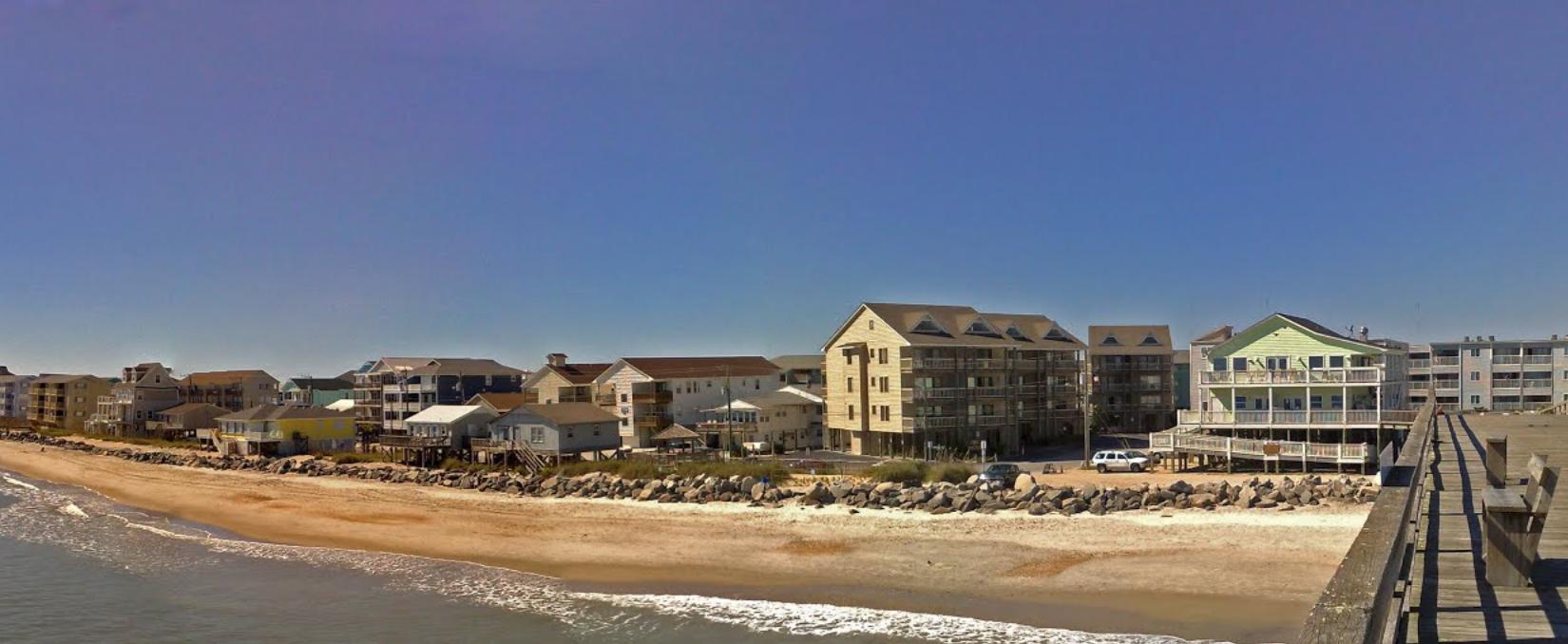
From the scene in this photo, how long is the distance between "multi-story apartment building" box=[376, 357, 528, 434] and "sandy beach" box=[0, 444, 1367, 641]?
3542 centimetres

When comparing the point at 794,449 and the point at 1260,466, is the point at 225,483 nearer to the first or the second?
the point at 794,449

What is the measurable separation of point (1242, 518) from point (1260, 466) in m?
15.2

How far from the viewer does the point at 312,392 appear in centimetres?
10838

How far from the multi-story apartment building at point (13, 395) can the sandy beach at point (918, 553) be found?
134 m

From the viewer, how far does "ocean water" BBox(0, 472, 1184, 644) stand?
2189cm

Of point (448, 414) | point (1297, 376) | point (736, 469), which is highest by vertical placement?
point (1297, 376)

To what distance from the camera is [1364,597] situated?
3486 mm

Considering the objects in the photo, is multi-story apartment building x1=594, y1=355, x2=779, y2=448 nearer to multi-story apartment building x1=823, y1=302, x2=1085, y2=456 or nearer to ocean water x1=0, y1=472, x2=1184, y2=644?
multi-story apartment building x1=823, y1=302, x2=1085, y2=456

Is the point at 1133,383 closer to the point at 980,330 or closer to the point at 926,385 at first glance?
the point at 980,330

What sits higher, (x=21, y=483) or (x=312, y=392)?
(x=312, y=392)

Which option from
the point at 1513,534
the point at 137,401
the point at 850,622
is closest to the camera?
the point at 1513,534

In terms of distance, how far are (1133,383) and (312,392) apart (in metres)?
86.2

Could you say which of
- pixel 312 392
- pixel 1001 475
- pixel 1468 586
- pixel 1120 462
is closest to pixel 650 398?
pixel 1001 475

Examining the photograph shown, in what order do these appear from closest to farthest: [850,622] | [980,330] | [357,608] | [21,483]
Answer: [850,622], [357,608], [980,330], [21,483]
